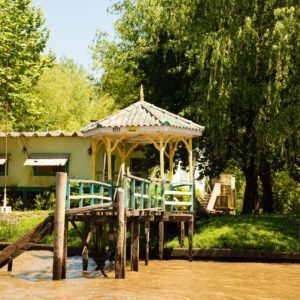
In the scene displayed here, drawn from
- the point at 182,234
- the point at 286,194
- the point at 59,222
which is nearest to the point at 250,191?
the point at 182,234

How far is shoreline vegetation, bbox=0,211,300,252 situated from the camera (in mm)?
21703

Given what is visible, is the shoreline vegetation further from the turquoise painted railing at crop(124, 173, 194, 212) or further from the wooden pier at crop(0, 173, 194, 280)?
the wooden pier at crop(0, 173, 194, 280)

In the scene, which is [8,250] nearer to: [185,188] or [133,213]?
[133,213]

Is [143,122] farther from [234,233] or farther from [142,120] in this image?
[234,233]

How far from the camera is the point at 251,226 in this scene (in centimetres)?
2328

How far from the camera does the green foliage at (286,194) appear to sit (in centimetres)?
3884

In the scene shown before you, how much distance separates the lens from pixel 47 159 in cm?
3195

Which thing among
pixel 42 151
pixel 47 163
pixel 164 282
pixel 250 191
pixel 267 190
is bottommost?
pixel 164 282

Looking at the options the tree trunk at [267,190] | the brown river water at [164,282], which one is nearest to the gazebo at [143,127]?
the brown river water at [164,282]

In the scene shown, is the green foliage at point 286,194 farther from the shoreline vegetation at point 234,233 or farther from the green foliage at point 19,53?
the green foliage at point 19,53

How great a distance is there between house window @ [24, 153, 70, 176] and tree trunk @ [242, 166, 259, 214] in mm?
9904

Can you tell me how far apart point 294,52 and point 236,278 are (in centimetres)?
817

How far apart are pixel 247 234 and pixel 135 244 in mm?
5980

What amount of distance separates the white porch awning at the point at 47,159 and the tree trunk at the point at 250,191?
9.91m
